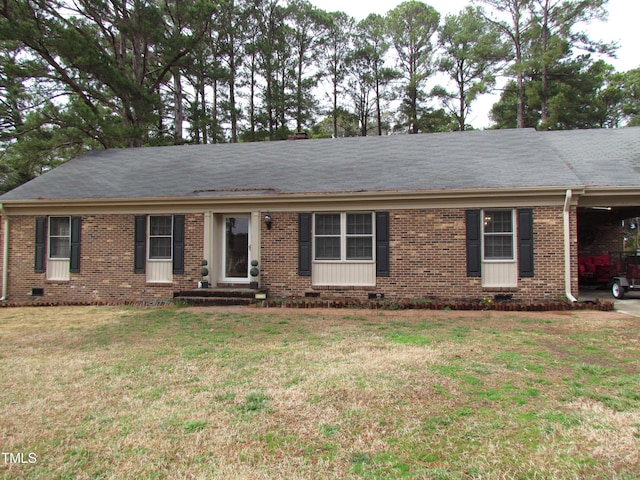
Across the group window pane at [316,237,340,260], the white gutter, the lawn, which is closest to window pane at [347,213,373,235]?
window pane at [316,237,340,260]

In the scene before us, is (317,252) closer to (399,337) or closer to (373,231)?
(373,231)

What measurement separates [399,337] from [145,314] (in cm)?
547

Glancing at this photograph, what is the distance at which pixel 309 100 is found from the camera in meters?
29.0

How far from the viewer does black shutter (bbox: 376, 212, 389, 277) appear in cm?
971

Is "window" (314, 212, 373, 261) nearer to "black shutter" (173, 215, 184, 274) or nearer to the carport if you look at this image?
"black shutter" (173, 215, 184, 274)

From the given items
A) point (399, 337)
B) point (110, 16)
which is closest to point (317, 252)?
point (399, 337)

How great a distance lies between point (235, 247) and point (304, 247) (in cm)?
199

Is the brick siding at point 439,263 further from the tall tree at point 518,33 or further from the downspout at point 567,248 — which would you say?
the tall tree at point 518,33

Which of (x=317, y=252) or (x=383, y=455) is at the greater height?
(x=317, y=252)

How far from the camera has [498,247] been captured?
372 inches

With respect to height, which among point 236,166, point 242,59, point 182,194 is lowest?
point 182,194

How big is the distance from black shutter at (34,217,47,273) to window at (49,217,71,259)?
14 centimetres

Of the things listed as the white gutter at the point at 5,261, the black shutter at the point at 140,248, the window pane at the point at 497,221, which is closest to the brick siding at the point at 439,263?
the window pane at the point at 497,221

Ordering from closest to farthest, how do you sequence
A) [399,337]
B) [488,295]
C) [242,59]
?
[399,337]
[488,295]
[242,59]
